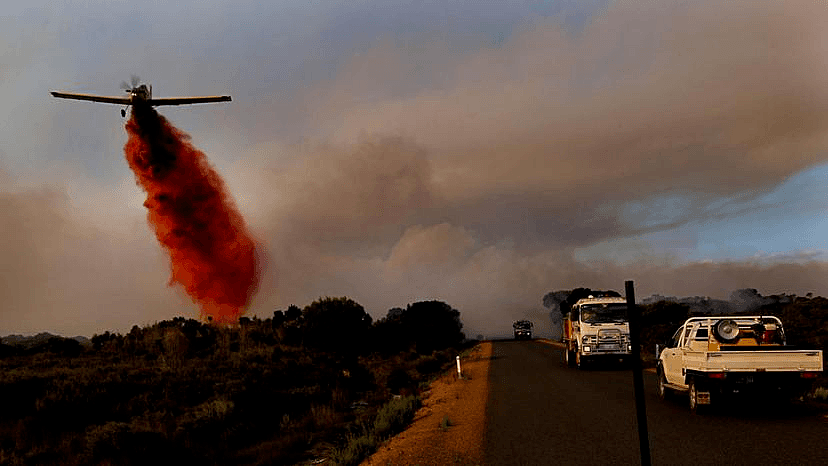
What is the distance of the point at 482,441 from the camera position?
12.0 m

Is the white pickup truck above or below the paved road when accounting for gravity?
above

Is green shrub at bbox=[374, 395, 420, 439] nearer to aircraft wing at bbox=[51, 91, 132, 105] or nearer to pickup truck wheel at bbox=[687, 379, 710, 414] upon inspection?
pickup truck wheel at bbox=[687, 379, 710, 414]

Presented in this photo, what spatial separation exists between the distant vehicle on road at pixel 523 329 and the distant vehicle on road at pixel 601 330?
4938 centimetres

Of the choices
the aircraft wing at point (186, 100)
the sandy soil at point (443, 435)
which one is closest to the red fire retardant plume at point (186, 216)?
the aircraft wing at point (186, 100)

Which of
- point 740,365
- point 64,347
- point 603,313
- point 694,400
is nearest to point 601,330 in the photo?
point 603,313

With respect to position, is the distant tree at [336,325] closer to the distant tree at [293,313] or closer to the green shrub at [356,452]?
the distant tree at [293,313]

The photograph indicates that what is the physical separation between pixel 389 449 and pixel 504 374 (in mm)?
15491

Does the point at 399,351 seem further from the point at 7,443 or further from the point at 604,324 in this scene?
the point at 7,443

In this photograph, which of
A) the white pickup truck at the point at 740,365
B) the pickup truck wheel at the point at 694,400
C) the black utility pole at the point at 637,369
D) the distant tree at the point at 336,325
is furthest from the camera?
the distant tree at the point at 336,325

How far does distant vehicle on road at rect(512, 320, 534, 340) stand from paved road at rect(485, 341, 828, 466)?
57.7 metres

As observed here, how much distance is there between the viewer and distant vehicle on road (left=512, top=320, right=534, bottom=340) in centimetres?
7618

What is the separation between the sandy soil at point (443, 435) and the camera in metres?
10.8

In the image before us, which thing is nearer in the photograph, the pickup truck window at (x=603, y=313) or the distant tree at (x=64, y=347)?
the pickup truck window at (x=603, y=313)

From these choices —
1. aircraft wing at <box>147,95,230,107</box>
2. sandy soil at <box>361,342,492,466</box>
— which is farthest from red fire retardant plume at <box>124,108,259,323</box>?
sandy soil at <box>361,342,492,466</box>
